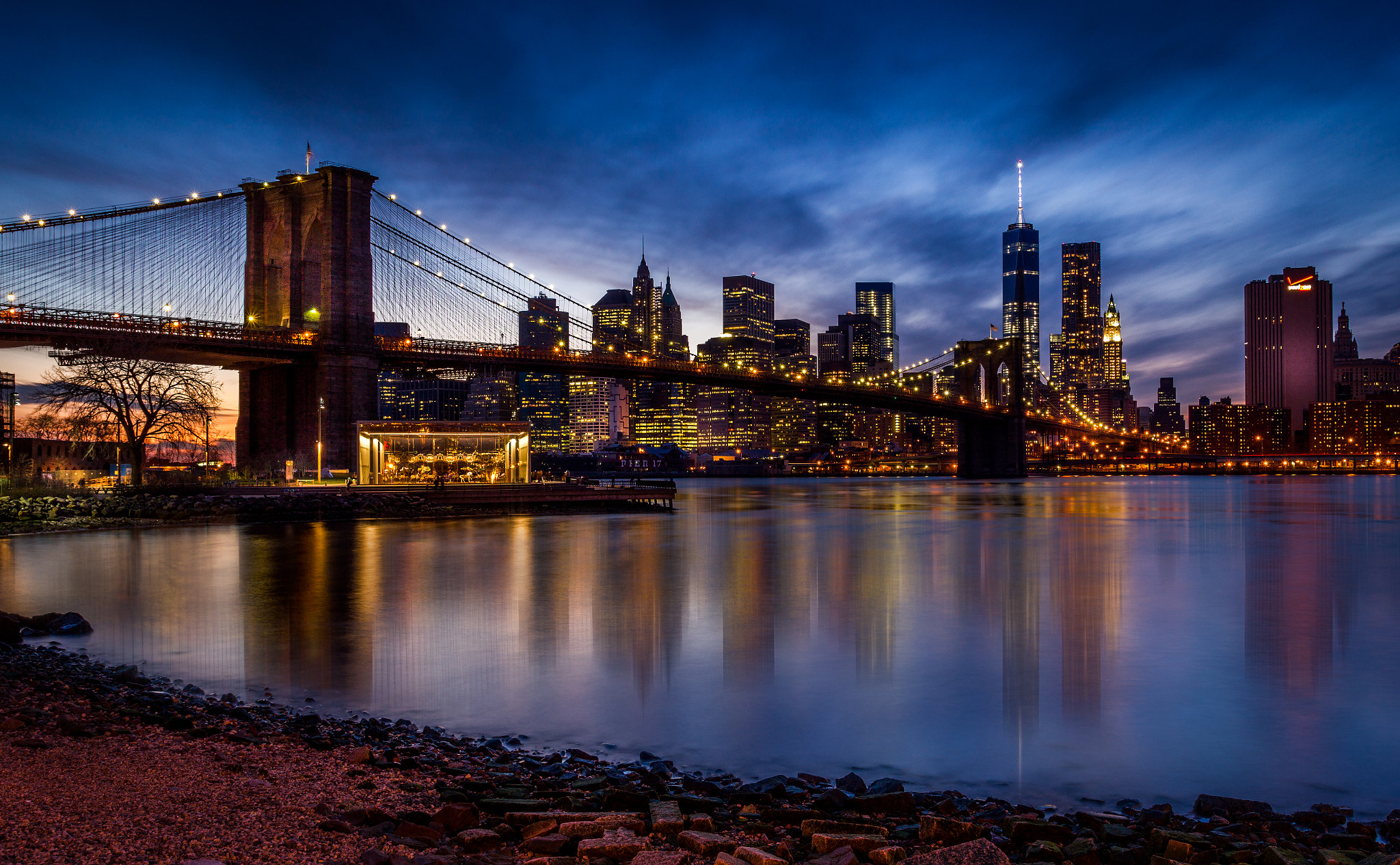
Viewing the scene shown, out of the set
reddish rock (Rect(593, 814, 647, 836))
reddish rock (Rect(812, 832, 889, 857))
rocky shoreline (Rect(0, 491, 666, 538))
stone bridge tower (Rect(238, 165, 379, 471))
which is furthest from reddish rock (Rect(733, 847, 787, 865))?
stone bridge tower (Rect(238, 165, 379, 471))

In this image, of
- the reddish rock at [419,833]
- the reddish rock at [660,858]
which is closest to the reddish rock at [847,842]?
the reddish rock at [660,858]

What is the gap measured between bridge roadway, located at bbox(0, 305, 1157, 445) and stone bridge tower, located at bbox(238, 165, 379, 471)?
1.08m

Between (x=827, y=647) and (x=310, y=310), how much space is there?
136 ft

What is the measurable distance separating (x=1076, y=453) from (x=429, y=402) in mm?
141371

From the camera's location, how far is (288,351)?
42406mm

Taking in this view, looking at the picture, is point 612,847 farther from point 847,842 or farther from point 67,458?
point 67,458

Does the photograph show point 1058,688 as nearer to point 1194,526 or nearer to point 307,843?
point 307,843

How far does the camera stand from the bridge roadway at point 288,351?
36625 mm

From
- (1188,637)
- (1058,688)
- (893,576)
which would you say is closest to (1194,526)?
(893,576)

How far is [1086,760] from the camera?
688 centimetres

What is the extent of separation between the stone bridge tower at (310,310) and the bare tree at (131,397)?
5.77m

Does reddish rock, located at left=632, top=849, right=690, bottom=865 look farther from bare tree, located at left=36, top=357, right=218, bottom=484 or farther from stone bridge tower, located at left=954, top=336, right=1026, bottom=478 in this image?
stone bridge tower, located at left=954, top=336, right=1026, bottom=478

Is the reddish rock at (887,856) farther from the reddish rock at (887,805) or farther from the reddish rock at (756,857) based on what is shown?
the reddish rock at (887,805)

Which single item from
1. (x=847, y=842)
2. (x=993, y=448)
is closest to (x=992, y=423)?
(x=993, y=448)
